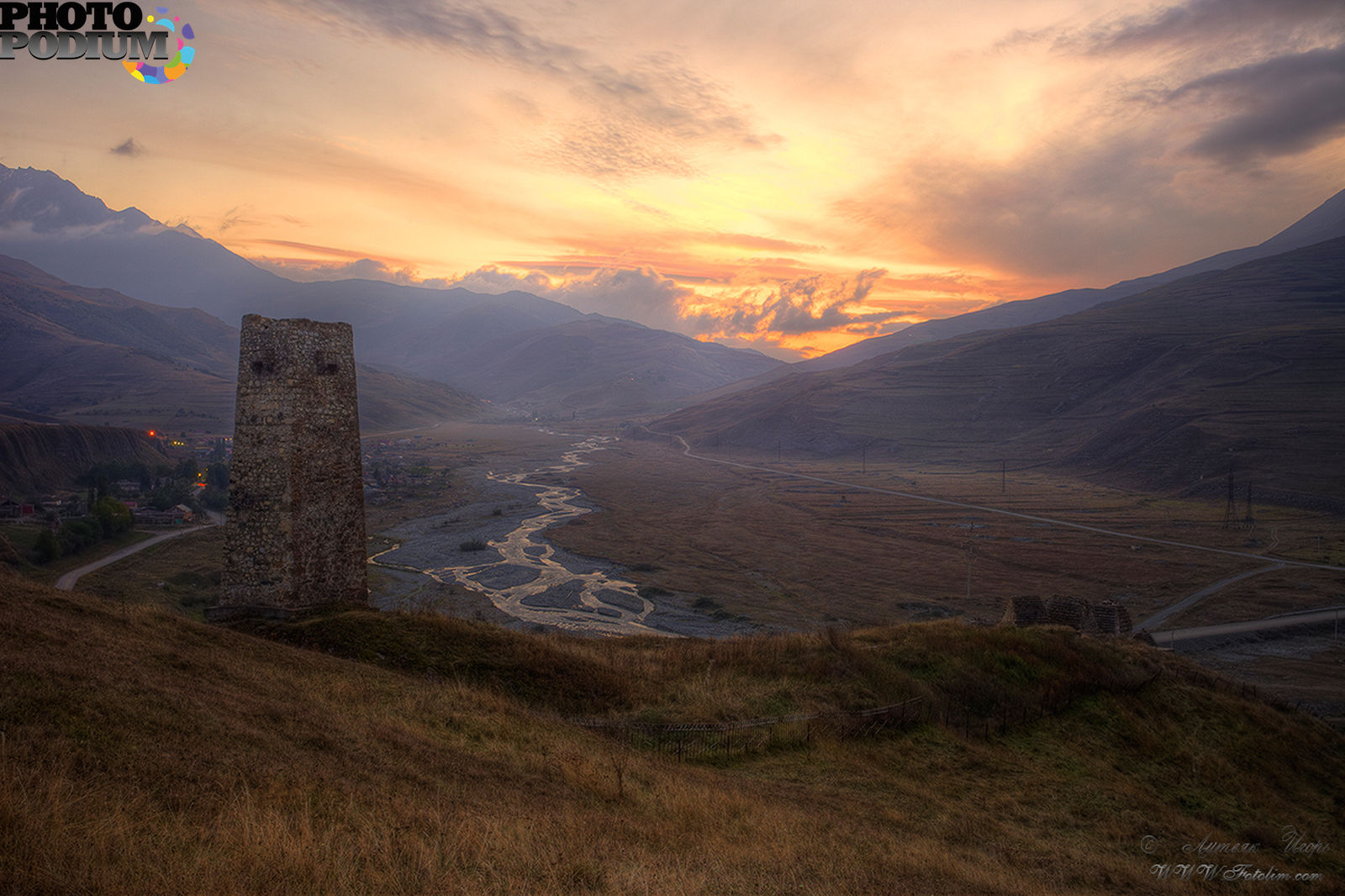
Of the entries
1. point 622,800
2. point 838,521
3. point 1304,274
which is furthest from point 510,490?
point 1304,274

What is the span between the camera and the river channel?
148 ft

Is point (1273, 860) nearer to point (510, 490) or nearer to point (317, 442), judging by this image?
point (317, 442)

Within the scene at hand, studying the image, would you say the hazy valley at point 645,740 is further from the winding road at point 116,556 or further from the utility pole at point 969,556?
the winding road at point 116,556

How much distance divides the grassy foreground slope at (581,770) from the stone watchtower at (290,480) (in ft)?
6.10

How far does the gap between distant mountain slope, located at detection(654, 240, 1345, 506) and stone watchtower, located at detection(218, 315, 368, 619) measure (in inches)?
4440

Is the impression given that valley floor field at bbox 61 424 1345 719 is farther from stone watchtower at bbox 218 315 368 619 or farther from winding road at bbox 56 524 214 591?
stone watchtower at bbox 218 315 368 619

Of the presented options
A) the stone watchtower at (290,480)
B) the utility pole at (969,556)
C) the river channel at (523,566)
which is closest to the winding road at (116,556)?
the river channel at (523,566)

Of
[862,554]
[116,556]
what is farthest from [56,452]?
[862,554]

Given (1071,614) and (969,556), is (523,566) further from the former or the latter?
(1071,614)

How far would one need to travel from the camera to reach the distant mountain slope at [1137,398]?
10306 centimetres

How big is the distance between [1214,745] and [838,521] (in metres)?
65.1

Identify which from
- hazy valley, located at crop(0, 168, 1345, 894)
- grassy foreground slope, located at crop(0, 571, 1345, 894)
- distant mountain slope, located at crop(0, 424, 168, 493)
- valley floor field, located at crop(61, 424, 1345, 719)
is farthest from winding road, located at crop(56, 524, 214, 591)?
grassy foreground slope, located at crop(0, 571, 1345, 894)

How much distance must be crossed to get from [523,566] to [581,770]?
161 feet

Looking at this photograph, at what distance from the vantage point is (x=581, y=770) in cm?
970
